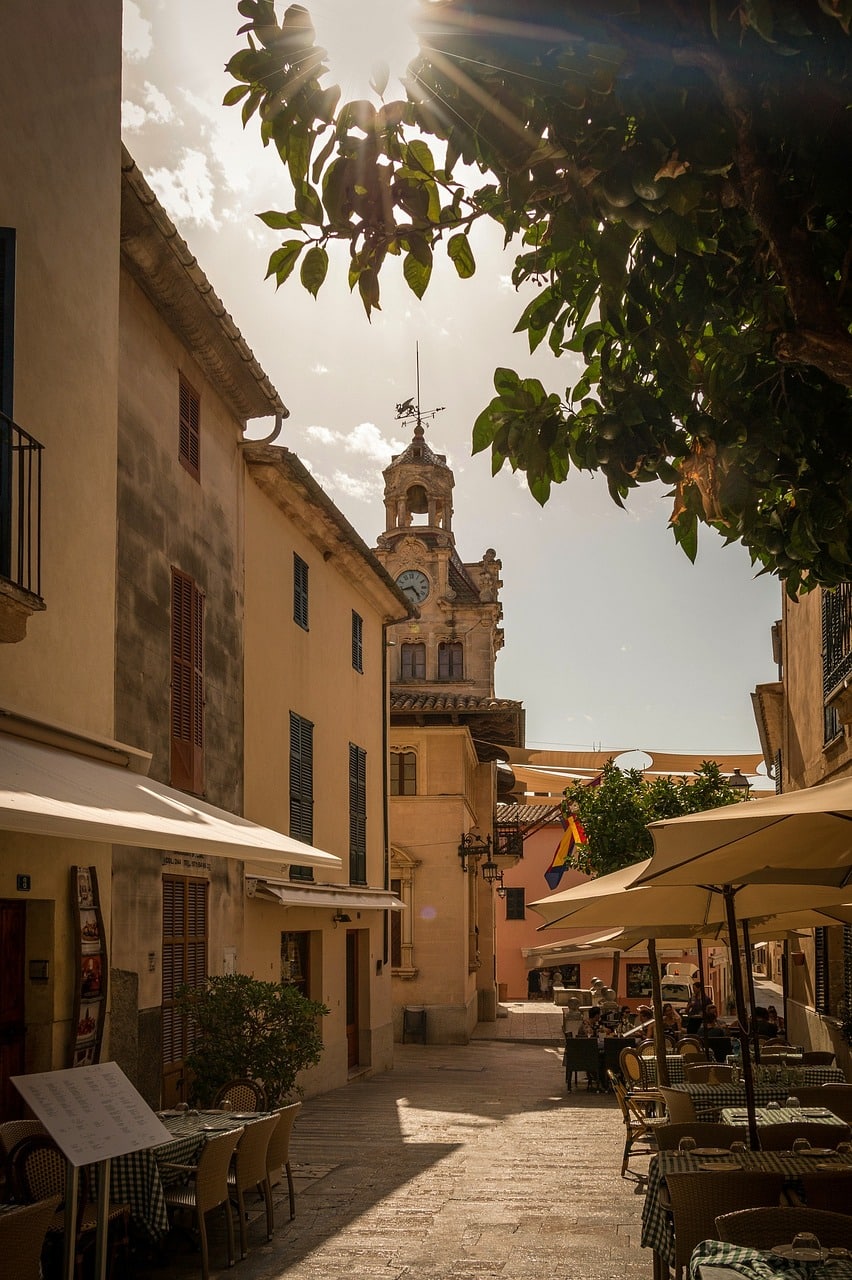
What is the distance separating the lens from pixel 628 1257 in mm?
8828

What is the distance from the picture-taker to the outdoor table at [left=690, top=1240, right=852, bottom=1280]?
4.63m

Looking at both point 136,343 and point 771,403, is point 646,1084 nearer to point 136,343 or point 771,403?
point 136,343

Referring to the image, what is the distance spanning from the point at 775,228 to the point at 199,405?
39.3 feet

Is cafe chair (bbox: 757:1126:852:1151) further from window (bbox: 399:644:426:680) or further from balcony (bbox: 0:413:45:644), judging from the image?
window (bbox: 399:644:426:680)

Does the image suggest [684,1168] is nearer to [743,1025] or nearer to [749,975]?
[743,1025]

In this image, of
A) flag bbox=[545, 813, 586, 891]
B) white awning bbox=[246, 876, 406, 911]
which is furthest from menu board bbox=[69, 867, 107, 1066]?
flag bbox=[545, 813, 586, 891]

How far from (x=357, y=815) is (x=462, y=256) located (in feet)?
66.3

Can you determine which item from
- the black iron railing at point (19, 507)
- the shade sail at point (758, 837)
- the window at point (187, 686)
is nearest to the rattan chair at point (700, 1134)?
the shade sail at point (758, 837)

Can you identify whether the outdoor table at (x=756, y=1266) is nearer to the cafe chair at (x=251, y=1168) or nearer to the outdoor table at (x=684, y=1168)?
the outdoor table at (x=684, y=1168)

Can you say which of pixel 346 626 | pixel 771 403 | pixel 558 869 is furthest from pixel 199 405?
pixel 558 869

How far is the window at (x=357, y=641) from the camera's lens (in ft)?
80.9

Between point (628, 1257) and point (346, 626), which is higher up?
point (346, 626)

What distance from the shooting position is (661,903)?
10688 mm

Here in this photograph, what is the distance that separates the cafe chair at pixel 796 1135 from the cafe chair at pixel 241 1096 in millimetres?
4264
